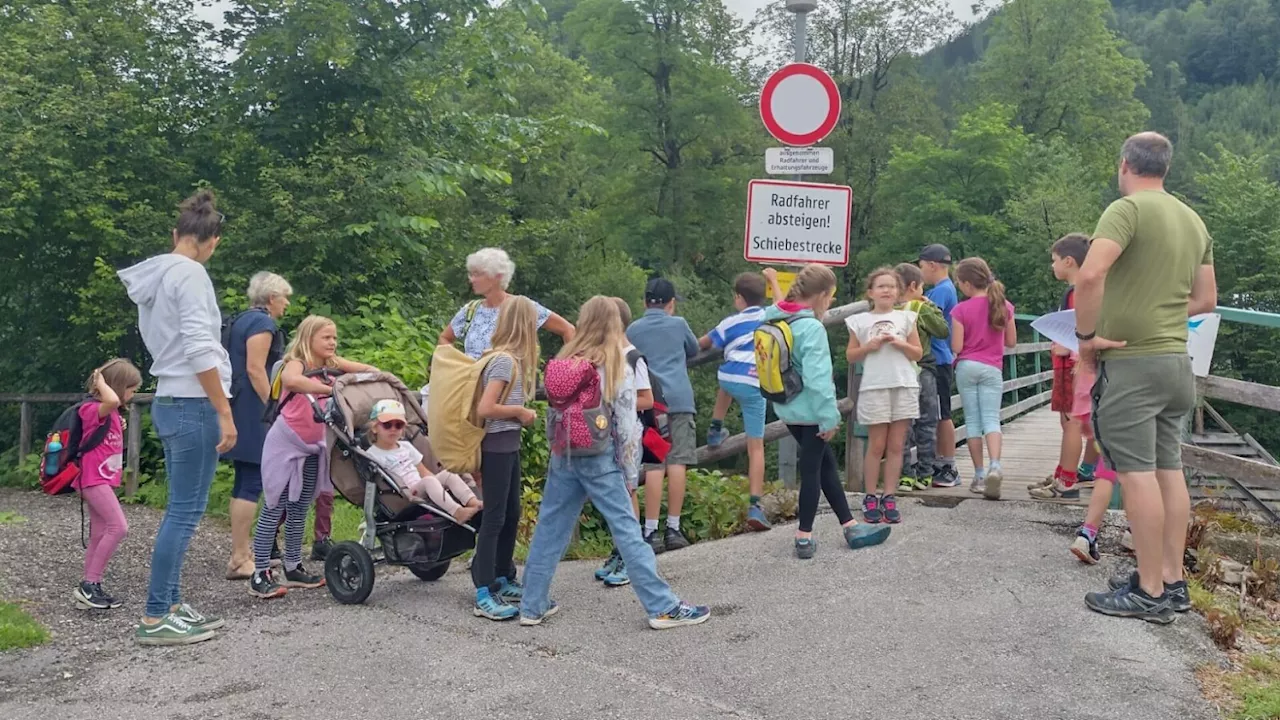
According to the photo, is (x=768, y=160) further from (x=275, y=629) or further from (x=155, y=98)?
(x=155, y=98)

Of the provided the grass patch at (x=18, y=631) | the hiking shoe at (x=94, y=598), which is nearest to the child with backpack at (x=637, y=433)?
Answer: the hiking shoe at (x=94, y=598)

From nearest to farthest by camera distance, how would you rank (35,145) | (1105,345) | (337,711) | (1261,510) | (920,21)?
(337,711)
(1105,345)
(1261,510)
(35,145)
(920,21)

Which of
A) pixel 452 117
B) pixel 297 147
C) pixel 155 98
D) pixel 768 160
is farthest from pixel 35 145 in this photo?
pixel 768 160

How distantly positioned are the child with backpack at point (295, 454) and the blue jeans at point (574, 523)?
4.89ft

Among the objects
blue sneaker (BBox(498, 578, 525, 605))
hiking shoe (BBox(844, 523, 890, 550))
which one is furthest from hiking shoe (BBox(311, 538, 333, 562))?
hiking shoe (BBox(844, 523, 890, 550))

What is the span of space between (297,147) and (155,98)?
164 cm

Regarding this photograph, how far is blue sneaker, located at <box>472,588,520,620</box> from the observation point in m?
5.56

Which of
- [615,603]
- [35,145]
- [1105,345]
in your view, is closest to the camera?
[1105,345]

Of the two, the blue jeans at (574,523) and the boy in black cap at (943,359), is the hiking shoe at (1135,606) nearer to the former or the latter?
the blue jeans at (574,523)

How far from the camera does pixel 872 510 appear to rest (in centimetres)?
689

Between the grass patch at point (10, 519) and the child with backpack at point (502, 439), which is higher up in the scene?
the child with backpack at point (502, 439)

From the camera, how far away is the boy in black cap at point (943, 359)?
26.3 ft

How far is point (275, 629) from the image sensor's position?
18.2 feet

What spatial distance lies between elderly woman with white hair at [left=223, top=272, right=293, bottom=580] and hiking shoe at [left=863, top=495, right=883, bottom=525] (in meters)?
3.49
